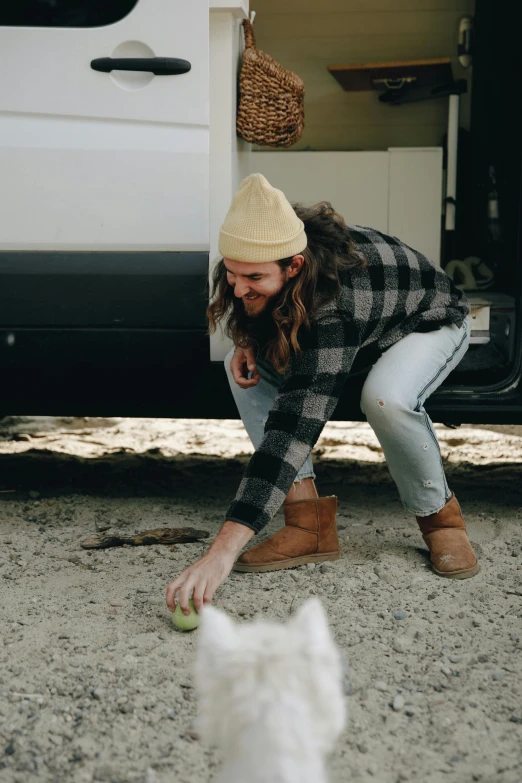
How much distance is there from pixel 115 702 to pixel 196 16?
191 centimetres

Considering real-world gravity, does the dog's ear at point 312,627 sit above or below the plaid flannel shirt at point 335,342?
above

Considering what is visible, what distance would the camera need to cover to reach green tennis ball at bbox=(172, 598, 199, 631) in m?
2.17

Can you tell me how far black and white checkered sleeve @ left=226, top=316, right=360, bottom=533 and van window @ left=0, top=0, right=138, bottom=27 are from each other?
3.75ft

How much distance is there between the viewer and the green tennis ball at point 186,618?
2.17m

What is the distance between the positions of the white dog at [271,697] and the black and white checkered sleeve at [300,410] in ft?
3.54

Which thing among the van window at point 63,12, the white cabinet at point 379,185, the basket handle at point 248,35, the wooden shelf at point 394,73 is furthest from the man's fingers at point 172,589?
the wooden shelf at point 394,73

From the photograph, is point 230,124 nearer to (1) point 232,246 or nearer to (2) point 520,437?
(1) point 232,246

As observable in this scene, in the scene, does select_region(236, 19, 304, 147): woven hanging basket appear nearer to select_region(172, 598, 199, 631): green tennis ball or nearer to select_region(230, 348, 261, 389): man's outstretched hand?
select_region(230, 348, 261, 389): man's outstretched hand

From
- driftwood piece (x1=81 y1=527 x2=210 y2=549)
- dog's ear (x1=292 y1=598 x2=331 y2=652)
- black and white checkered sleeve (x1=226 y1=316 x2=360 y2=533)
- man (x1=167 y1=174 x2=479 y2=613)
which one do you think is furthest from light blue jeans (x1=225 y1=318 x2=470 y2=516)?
dog's ear (x1=292 y1=598 x2=331 y2=652)

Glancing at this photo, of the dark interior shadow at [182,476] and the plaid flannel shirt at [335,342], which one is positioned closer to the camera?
the plaid flannel shirt at [335,342]

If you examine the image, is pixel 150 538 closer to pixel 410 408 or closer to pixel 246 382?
pixel 246 382

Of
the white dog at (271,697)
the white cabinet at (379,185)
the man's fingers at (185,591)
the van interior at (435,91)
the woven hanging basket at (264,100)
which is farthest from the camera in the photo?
the white cabinet at (379,185)

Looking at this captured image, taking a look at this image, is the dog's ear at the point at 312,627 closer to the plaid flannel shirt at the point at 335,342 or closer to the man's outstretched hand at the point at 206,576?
the man's outstretched hand at the point at 206,576

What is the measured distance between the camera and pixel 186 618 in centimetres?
217
